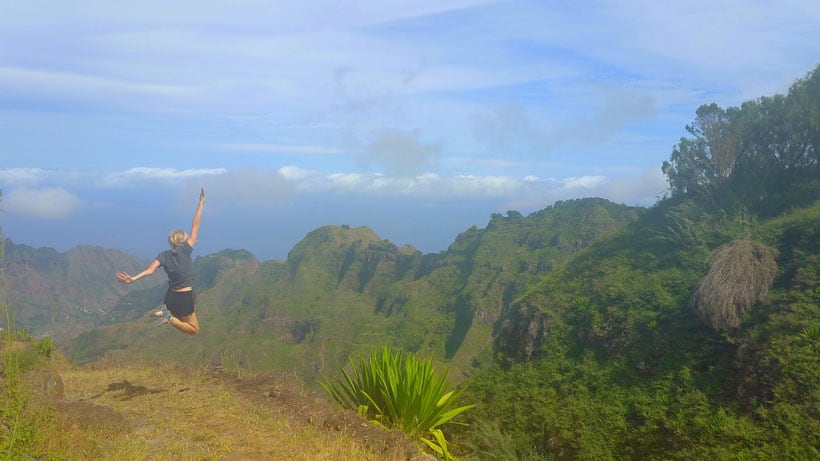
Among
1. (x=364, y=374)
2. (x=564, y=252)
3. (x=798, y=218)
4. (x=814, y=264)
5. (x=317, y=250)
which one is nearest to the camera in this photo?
(x=364, y=374)

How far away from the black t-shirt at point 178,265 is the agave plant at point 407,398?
10.7ft

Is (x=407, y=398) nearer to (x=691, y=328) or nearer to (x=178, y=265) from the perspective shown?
(x=178, y=265)

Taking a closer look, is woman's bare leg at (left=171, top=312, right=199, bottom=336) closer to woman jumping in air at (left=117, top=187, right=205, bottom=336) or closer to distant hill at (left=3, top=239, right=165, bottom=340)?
woman jumping in air at (left=117, top=187, right=205, bottom=336)

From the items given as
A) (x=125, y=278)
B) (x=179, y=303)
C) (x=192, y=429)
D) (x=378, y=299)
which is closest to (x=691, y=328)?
(x=192, y=429)

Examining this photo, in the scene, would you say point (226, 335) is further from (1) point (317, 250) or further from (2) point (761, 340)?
(2) point (761, 340)

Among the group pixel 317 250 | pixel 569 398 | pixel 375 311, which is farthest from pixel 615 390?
pixel 317 250

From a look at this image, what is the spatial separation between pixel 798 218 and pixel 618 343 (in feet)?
21.5

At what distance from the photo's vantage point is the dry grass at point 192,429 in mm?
6223

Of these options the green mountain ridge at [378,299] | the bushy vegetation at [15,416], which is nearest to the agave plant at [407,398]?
the bushy vegetation at [15,416]

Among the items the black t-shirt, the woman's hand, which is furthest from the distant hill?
the woman's hand

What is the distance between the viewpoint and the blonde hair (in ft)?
25.1

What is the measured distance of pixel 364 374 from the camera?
9211 mm

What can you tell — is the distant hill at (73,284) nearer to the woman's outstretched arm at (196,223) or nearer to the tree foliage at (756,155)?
the tree foliage at (756,155)

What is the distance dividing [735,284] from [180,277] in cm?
1208
